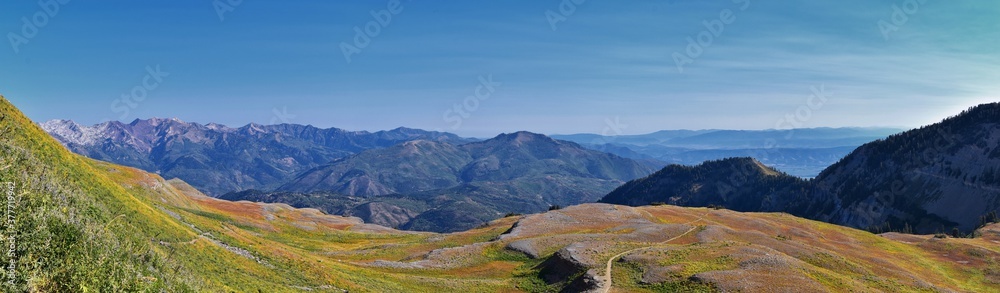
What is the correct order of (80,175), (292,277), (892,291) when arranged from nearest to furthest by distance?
1. (80,175)
2. (292,277)
3. (892,291)

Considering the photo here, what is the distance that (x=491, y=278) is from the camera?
69.5m

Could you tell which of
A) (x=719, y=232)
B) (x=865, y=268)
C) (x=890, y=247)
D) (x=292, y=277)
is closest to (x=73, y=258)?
(x=292, y=277)

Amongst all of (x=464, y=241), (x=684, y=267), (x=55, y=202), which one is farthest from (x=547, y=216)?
(x=55, y=202)

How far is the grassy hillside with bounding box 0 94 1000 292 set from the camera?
79.6ft

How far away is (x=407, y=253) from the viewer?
279 ft

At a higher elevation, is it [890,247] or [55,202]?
[55,202]

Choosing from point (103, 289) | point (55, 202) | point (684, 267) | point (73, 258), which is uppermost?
point (55, 202)

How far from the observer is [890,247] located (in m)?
97.7

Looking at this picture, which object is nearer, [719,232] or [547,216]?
[719,232]

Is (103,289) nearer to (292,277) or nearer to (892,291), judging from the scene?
(292,277)

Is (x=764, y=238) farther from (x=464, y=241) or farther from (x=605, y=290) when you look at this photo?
(x=464, y=241)

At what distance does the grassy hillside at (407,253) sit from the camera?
24266mm

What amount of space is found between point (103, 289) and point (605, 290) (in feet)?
146

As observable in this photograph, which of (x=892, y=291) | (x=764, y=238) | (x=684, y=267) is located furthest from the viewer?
(x=764, y=238)
